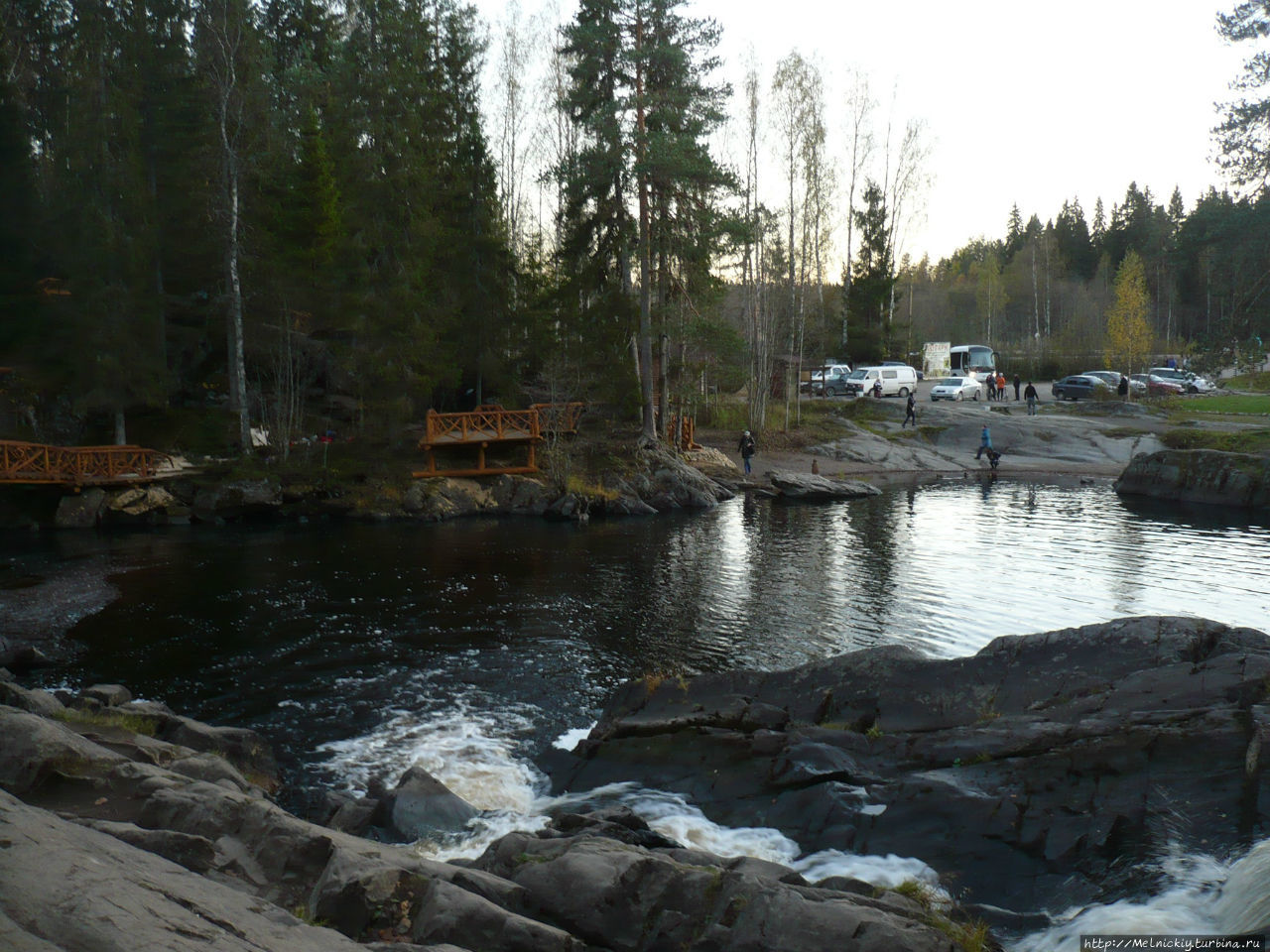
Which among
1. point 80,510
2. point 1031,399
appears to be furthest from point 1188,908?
point 1031,399

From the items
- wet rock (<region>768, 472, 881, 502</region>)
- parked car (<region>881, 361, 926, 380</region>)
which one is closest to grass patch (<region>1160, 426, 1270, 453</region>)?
wet rock (<region>768, 472, 881, 502</region>)

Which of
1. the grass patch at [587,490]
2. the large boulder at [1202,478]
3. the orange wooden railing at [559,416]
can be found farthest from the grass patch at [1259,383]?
the grass patch at [587,490]

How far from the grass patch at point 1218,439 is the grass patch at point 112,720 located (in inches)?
1586

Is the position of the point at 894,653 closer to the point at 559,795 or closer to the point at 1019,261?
the point at 559,795

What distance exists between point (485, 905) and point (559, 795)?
4536 mm

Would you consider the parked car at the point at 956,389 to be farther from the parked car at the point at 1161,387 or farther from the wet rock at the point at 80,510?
the wet rock at the point at 80,510

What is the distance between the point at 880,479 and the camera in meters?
43.1

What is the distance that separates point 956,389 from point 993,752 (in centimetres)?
5217

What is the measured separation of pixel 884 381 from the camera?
58.7m

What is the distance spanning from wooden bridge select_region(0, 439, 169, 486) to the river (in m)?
2.40

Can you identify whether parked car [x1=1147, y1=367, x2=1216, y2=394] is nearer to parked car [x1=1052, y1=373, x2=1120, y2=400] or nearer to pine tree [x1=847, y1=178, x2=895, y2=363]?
parked car [x1=1052, y1=373, x2=1120, y2=400]

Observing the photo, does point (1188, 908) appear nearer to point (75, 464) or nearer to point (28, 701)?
point (28, 701)

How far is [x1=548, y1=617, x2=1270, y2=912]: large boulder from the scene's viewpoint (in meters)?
8.24

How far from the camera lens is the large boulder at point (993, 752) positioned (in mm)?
8242
